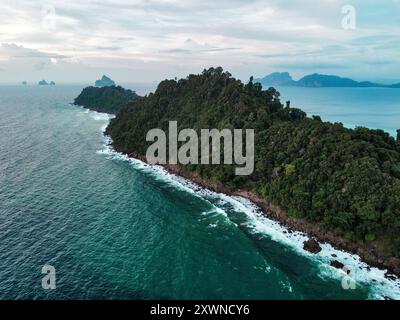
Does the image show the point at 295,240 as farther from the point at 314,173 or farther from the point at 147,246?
the point at 147,246

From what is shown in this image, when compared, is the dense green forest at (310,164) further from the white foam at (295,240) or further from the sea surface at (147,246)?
the sea surface at (147,246)

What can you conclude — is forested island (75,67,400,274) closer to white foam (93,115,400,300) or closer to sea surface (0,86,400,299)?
white foam (93,115,400,300)

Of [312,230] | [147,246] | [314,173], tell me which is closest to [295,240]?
[312,230]

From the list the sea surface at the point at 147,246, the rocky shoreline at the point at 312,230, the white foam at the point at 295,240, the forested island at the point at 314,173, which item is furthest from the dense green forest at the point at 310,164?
the sea surface at the point at 147,246

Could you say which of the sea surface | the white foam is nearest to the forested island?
the white foam

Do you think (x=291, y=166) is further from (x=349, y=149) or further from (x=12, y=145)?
(x=12, y=145)
